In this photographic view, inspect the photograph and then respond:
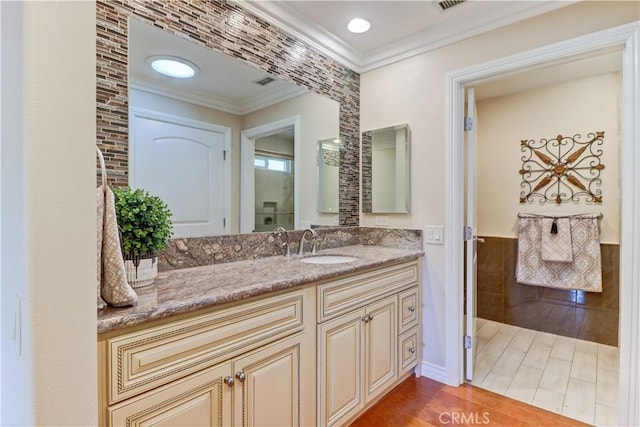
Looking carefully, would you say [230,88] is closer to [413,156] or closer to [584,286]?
[413,156]

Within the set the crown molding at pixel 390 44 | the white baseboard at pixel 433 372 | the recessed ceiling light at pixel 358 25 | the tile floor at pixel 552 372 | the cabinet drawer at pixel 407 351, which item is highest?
the recessed ceiling light at pixel 358 25

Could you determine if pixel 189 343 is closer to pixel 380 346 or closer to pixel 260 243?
pixel 260 243

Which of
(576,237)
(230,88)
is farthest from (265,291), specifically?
(576,237)

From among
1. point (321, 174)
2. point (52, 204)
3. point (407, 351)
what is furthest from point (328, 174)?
→ point (52, 204)

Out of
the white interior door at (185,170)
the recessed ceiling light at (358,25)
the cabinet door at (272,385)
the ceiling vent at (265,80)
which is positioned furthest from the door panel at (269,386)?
the recessed ceiling light at (358,25)

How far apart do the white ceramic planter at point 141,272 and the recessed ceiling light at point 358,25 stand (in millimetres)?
1866

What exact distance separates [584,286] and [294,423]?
2783 millimetres

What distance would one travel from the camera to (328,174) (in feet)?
7.86

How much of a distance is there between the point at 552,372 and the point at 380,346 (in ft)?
4.72

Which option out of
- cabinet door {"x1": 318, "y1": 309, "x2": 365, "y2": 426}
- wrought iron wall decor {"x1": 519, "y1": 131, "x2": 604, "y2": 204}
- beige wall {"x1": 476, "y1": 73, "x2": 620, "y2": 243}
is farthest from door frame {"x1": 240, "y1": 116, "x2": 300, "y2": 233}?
wrought iron wall decor {"x1": 519, "y1": 131, "x2": 604, "y2": 204}

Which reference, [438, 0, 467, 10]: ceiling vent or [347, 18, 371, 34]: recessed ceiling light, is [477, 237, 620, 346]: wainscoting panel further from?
[347, 18, 371, 34]: recessed ceiling light

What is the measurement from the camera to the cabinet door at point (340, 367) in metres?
1.47

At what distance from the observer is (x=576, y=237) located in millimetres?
2760

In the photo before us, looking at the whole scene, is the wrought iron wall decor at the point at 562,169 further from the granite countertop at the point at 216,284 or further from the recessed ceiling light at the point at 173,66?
the recessed ceiling light at the point at 173,66
